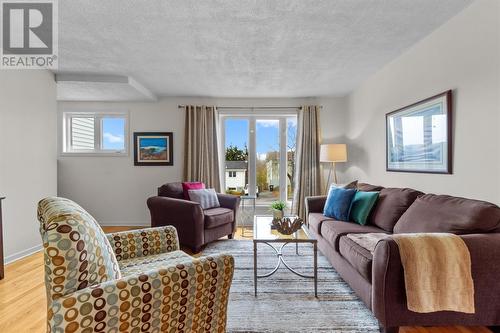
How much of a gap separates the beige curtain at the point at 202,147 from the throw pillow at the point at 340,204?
6.91ft

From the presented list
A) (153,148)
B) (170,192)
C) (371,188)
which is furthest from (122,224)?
(371,188)

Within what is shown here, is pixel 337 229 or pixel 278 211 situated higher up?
pixel 278 211

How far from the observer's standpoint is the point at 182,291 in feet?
4.16

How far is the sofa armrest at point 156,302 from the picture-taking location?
1.02 m

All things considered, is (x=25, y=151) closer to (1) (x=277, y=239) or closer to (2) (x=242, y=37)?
(2) (x=242, y=37)

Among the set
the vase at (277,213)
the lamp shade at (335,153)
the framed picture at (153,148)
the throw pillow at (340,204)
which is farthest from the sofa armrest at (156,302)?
the framed picture at (153,148)

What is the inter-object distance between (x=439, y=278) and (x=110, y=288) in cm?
171

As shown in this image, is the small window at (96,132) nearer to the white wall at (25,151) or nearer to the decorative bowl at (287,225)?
the white wall at (25,151)

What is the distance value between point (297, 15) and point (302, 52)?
731 mm

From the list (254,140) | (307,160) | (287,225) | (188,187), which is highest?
(254,140)

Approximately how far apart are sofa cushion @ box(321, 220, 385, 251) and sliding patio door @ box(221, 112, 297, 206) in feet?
6.98

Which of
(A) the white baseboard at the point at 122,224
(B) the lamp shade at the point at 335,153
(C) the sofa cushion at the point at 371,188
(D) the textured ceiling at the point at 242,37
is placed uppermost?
(D) the textured ceiling at the point at 242,37

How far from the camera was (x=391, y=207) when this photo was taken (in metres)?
2.66

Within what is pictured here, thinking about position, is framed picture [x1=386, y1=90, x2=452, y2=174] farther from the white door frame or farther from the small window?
the small window
